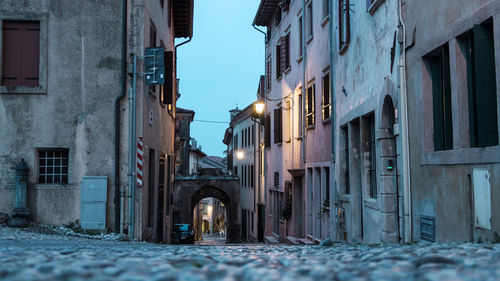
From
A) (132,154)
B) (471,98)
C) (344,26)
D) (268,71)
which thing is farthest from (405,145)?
(268,71)

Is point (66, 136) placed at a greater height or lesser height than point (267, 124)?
lesser

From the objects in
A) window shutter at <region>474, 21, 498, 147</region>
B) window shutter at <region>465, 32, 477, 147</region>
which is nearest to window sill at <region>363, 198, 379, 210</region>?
window shutter at <region>465, 32, 477, 147</region>

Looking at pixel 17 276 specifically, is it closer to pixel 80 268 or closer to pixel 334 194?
pixel 80 268

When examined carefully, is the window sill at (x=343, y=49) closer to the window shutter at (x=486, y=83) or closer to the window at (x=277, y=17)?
the window shutter at (x=486, y=83)

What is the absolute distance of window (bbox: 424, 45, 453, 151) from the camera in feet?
21.5

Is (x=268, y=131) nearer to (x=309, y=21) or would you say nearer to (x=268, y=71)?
(x=268, y=71)

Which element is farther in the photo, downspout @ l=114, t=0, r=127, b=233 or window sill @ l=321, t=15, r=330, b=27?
window sill @ l=321, t=15, r=330, b=27

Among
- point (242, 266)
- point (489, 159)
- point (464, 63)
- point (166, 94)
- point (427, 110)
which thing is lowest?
point (242, 266)

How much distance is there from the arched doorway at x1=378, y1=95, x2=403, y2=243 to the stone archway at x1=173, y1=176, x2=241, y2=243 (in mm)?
24180

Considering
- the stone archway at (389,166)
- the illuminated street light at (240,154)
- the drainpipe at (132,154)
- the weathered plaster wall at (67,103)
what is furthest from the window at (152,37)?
the illuminated street light at (240,154)

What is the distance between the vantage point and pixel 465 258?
3836 mm

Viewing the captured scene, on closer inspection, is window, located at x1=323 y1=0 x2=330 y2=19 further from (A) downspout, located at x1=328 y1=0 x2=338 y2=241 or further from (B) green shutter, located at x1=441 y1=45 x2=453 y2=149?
(B) green shutter, located at x1=441 y1=45 x2=453 y2=149

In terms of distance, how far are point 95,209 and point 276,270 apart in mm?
8122

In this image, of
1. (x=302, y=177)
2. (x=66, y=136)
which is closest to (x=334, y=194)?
(x=302, y=177)
